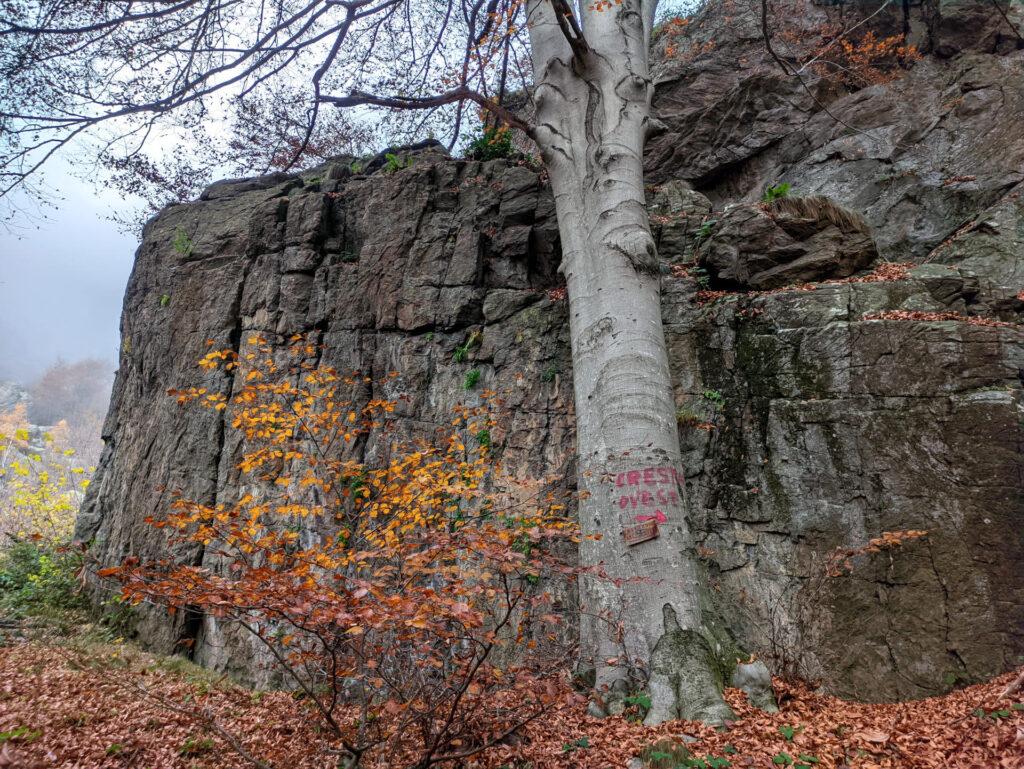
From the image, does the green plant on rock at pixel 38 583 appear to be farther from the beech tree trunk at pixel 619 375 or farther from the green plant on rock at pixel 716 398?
the green plant on rock at pixel 716 398

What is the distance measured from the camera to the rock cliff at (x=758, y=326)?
4.92m

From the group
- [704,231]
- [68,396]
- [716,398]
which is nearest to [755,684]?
[716,398]

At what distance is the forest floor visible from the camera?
296 cm

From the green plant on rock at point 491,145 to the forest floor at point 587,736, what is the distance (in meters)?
9.12

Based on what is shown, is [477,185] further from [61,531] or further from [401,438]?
[61,531]

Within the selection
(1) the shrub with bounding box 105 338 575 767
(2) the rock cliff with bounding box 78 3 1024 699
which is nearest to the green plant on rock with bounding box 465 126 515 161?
(2) the rock cliff with bounding box 78 3 1024 699

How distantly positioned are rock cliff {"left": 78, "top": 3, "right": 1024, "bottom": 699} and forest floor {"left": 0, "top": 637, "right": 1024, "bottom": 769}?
1110 mm

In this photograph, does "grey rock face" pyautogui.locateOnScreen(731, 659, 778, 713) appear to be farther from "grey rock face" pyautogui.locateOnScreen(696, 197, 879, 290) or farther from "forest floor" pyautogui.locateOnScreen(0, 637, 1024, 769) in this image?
"grey rock face" pyautogui.locateOnScreen(696, 197, 879, 290)

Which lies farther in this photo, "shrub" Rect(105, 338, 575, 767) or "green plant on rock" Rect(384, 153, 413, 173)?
"green plant on rock" Rect(384, 153, 413, 173)

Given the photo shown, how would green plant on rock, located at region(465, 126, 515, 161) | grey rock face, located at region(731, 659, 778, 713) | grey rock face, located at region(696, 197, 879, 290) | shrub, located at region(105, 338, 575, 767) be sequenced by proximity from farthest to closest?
green plant on rock, located at region(465, 126, 515, 161), grey rock face, located at region(696, 197, 879, 290), grey rock face, located at region(731, 659, 778, 713), shrub, located at region(105, 338, 575, 767)

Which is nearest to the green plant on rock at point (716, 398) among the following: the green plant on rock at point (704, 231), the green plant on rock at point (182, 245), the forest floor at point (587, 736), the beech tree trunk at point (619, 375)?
the beech tree trunk at point (619, 375)

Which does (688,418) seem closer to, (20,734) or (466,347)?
(466,347)

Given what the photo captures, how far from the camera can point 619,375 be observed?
466 cm

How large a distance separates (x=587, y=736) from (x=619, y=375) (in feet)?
8.60
